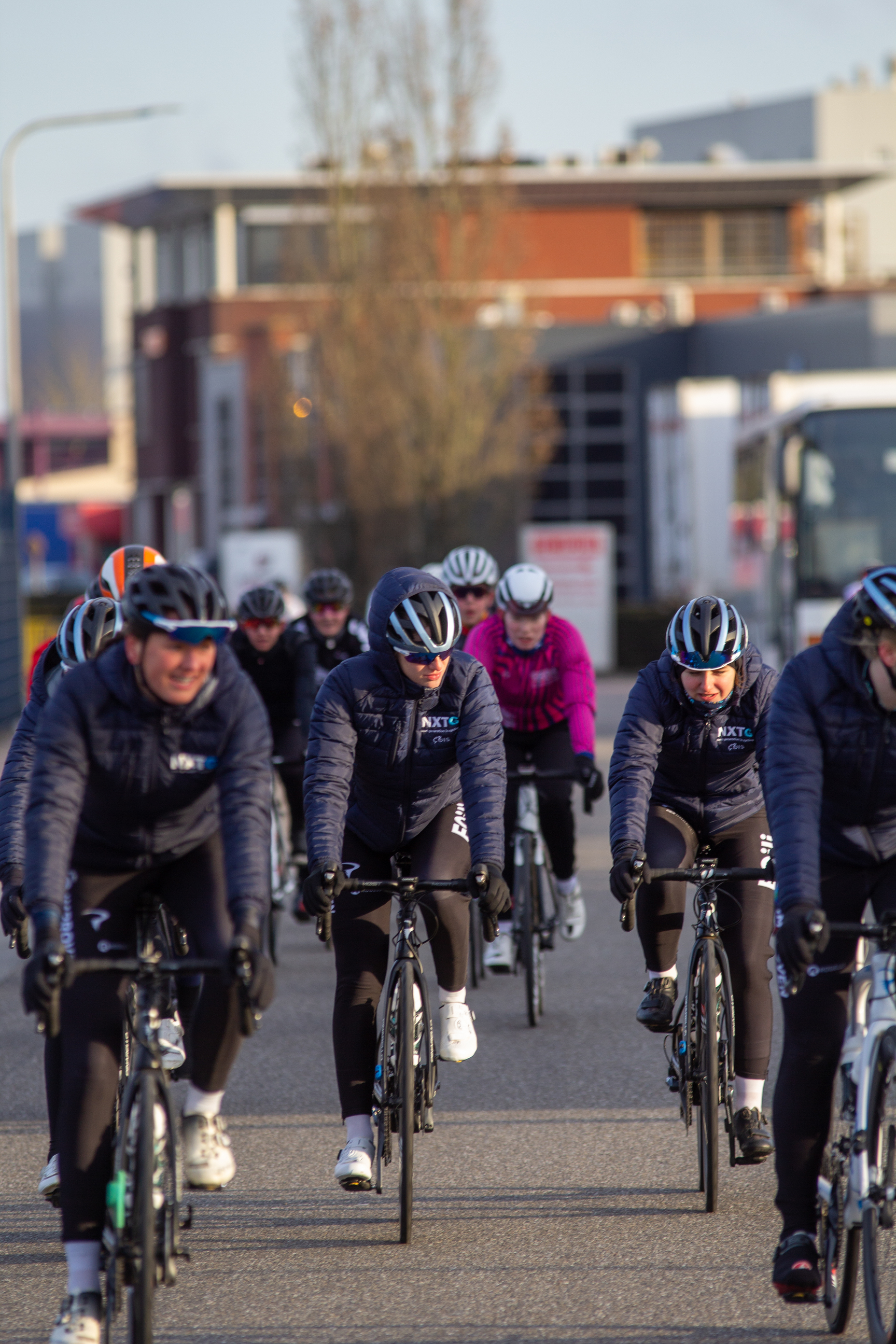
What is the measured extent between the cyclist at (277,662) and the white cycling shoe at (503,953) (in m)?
1.99

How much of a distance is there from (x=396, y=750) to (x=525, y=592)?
9.67ft

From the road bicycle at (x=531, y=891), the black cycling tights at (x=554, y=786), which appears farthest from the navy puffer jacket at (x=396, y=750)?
the black cycling tights at (x=554, y=786)

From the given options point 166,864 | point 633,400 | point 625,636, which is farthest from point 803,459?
point 633,400

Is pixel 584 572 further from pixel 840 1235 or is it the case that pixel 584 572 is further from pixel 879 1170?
pixel 879 1170

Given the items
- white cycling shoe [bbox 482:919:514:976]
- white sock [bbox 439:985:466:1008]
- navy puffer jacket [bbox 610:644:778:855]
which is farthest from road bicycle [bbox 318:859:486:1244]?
white cycling shoe [bbox 482:919:514:976]

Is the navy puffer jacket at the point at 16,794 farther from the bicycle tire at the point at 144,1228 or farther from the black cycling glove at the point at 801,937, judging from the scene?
the black cycling glove at the point at 801,937

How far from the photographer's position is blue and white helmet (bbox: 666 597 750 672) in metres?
5.90

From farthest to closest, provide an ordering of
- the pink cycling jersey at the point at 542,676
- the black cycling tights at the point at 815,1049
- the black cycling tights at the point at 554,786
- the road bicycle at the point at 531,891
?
1. the black cycling tights at the point at 554,786
2. the pink cycling jersey at the point at 542,676
3. the road bicycle at the point at 531,891
4. the black cycling tights at the point at 815,1049

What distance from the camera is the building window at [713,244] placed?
186 ft

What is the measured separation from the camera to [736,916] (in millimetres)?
6113

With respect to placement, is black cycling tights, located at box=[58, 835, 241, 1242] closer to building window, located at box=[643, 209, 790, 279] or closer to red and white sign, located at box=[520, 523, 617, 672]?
red and white sign, located at box=[520, 523, 617, 672]

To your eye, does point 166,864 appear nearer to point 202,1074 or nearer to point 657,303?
point 202,1074

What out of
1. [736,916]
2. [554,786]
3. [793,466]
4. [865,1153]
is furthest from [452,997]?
[793,466]

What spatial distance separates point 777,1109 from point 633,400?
4592 centimetres
